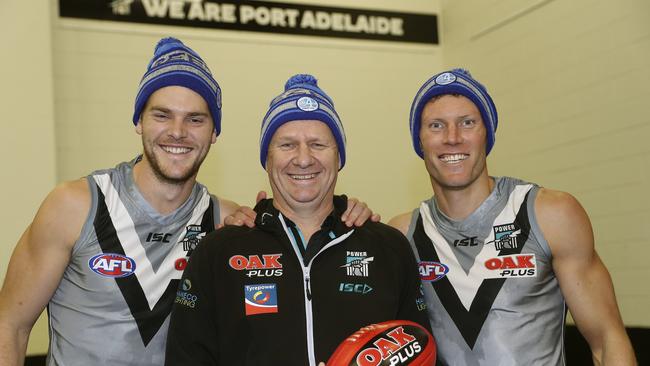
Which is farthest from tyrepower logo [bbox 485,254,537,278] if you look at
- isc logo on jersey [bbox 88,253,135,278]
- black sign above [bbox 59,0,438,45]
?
black sign above [bbox 59,0,438,45]

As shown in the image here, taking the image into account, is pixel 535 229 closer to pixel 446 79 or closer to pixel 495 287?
pixel 495 287

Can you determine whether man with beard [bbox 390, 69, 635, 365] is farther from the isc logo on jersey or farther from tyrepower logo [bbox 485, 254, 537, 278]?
the isc logo on jersey

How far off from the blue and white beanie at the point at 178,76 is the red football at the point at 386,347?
1.22 metres

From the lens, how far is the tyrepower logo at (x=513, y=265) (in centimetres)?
294

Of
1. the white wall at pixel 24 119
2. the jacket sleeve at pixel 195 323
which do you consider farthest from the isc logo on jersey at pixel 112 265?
the white wall at pixel 24 119

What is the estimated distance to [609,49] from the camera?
18.7ft

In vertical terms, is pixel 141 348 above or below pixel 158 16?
below

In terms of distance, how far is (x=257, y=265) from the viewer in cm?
253

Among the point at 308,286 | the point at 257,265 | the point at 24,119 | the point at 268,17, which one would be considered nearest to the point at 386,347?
the point at 308,286

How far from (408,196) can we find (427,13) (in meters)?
1.94

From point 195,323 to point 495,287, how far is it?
120 centimetres

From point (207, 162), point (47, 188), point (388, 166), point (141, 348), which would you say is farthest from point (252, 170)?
point (141, 348)

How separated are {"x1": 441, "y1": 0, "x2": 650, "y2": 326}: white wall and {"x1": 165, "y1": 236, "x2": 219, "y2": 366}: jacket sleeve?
399 cm

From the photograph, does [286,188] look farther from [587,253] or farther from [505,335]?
[587,253]
